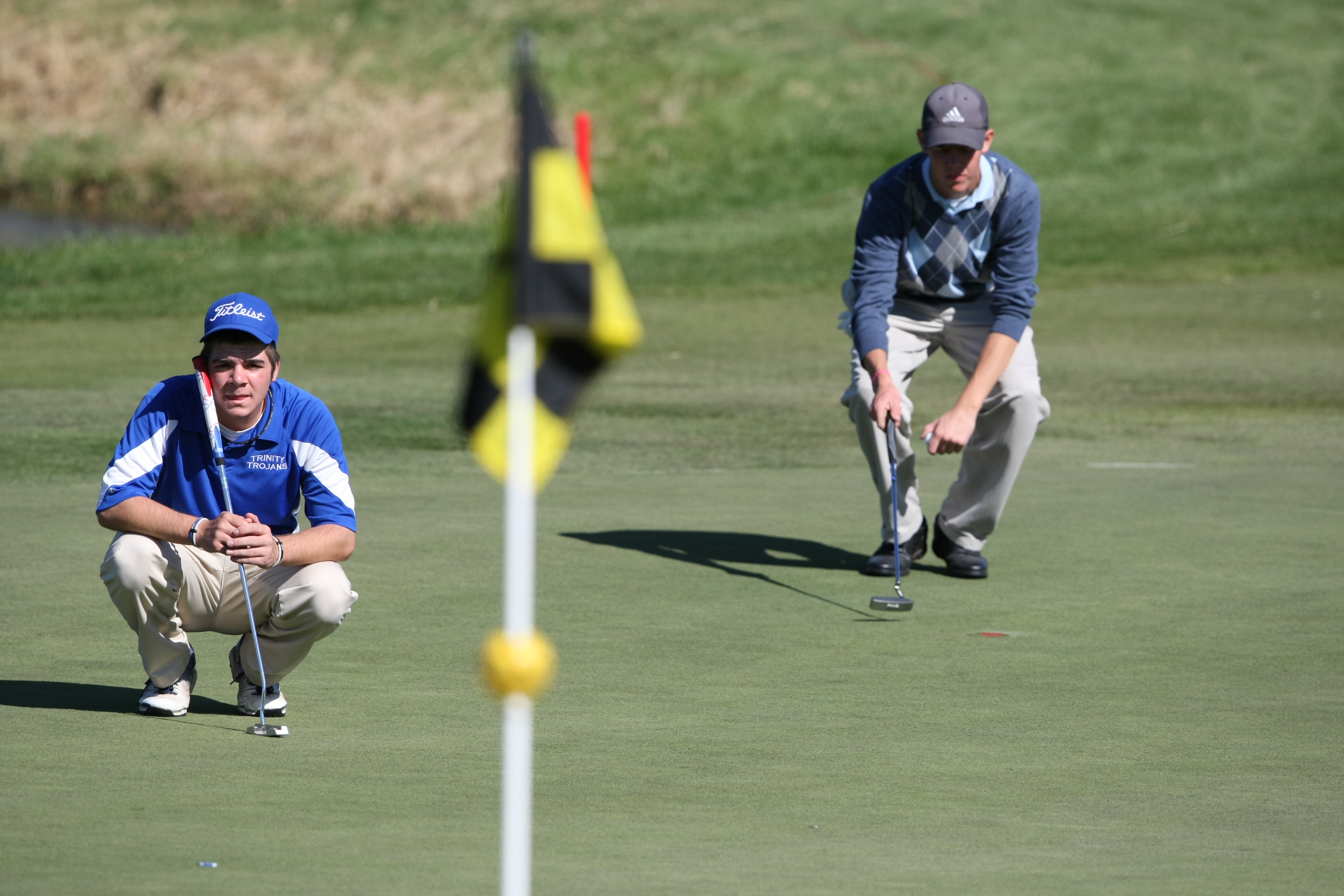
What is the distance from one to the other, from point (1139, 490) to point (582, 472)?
10.2ft

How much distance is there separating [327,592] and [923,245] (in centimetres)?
382

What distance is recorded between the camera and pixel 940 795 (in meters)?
5.50

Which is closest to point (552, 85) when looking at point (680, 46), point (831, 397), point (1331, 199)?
point (680, 46)

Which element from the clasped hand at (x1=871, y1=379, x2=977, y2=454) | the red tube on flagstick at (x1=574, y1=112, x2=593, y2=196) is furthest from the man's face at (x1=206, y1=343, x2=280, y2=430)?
the red tube on flagstick at (x1=574, y1=112, x2=593, y2=196)

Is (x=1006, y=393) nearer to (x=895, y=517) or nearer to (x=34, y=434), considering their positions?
(x=895, y=517)

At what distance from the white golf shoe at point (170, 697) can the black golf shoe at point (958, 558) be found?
3.87 meters

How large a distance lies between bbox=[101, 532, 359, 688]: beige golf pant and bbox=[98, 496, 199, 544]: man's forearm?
63 millimetres

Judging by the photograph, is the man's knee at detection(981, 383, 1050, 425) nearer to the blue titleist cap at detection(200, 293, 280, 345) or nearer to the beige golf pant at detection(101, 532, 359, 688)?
the beige golf pant at detection(101, 532, 359, 688)

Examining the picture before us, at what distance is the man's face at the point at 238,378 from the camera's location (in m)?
6.14

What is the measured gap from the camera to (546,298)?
3.30 metres

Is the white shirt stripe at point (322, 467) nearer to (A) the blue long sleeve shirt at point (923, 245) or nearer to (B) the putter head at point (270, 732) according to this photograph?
(B) the putter head at point (270, 732)

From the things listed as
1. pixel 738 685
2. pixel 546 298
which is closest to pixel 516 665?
pixel 546 298

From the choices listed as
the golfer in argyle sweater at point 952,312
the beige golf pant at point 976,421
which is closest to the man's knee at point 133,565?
the golfer in argyle sweater at point 952,312

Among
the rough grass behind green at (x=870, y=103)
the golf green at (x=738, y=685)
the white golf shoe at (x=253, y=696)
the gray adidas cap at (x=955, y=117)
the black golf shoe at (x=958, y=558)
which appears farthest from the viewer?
the rough grass behind green at (x=870, y=103)
